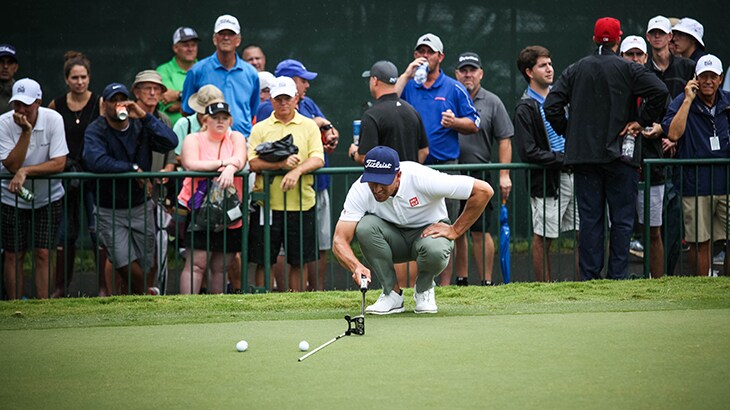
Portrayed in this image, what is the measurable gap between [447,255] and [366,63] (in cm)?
606

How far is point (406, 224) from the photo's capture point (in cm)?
891

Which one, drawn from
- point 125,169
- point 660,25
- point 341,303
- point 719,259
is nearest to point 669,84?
point 660,25

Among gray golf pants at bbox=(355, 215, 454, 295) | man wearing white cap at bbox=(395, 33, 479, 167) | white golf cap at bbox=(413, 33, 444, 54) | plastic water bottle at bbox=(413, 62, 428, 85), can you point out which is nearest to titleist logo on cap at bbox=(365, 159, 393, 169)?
gray golf pants at bbox=(355, 215, 454, 295)

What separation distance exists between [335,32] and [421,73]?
3.26 m

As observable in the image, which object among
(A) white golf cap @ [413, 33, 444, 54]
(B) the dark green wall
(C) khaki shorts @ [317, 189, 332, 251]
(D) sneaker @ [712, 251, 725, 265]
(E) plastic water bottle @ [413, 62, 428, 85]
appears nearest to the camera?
(C) khaki shorts @ [317, 189, 332, 251]

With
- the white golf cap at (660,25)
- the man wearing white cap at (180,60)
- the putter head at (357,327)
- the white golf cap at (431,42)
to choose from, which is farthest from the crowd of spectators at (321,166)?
the putter head at (357,327)

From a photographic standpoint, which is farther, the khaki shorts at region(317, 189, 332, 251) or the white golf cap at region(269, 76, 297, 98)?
the khaki shorts at region(317, 189, 332, 251)

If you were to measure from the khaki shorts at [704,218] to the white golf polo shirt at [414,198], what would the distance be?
3044mm

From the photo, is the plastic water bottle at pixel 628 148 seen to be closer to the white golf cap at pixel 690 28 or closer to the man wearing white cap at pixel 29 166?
the white golf cap at pixel 690 28

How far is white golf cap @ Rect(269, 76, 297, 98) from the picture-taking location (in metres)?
10.8

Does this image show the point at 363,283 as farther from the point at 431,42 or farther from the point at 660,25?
the point at 660,25

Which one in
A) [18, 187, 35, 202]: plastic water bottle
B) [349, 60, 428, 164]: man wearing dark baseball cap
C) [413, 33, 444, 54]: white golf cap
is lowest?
[18, 187, 35, 202]: plastic water bottle

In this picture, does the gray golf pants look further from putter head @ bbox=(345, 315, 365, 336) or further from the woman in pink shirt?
the woman in pink shirt

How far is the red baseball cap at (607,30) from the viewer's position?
34.0 ft
